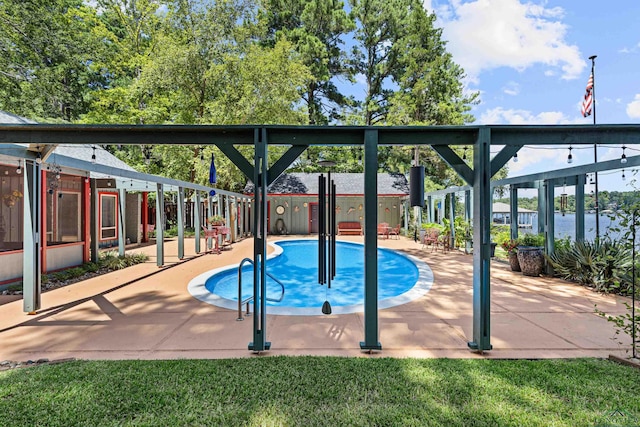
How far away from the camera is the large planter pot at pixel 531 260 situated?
24.4 feet

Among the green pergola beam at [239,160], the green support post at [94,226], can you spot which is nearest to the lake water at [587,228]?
the green pergola beam at [239,160]

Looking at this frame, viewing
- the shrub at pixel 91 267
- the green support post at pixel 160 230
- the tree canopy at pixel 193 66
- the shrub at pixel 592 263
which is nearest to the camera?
the shrub at pixel 592 263

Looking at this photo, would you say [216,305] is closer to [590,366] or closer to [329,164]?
[329,164]

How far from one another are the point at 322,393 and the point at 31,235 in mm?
4888

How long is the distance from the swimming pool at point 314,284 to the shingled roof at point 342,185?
5.97 metres

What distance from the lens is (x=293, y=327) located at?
427cm

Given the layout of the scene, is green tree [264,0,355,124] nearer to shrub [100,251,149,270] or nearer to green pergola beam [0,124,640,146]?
shrub [100,251,149,270]

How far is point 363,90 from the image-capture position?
85.7 feet

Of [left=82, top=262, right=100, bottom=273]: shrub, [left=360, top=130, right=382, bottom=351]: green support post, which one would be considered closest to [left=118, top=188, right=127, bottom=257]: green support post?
[left=82, top=262, right=100, bottom=273]: shrub

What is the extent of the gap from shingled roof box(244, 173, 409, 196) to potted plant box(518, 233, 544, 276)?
9.51m

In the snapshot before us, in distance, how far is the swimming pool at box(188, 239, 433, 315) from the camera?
18.2 feet

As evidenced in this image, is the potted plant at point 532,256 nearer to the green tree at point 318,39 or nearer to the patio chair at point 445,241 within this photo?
the patio chair at point 445,241

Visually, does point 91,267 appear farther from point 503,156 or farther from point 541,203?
point 541,203

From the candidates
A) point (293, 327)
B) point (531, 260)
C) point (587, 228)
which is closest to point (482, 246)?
point (293, 327)
